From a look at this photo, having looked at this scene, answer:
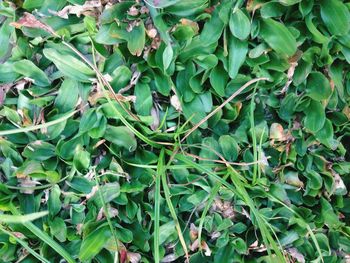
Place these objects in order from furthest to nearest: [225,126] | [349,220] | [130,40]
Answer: [349,220] → [225,126] → [130,40]

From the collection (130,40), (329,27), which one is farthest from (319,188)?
(130,40)

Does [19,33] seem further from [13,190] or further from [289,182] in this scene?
[289,182]

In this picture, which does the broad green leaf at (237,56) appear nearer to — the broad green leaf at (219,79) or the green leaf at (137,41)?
the broad green leaf at (219,79)

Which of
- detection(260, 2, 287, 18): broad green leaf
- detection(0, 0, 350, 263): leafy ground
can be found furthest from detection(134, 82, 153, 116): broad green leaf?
detection(260, 2, 287, 18): broad green leaf

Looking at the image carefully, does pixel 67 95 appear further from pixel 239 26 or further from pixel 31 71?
pixel 239 26

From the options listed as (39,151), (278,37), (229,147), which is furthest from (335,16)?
(39,151)

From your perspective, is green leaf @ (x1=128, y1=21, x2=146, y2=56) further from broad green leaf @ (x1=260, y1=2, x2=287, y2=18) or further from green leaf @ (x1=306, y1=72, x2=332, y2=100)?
green leaf @ (x1=306, y1=72, x2=332, y2=100)

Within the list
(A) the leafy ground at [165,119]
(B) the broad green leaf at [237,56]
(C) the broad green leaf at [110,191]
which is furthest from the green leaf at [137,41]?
(C) the broad green leaf at [110,191]
